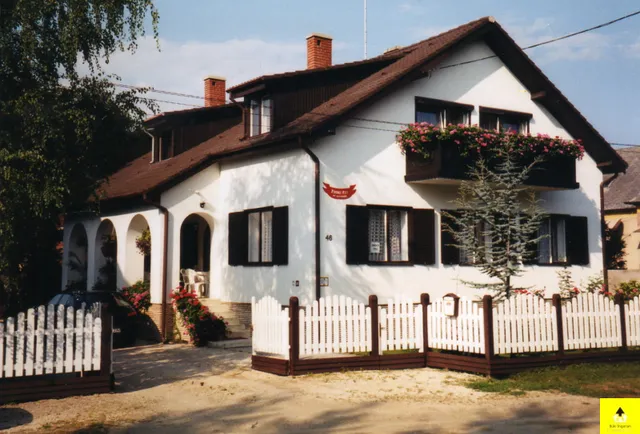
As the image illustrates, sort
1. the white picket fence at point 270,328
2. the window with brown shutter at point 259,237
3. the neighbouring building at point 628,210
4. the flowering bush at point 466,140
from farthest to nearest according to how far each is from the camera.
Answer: the neighbouring building at point 628,210 → the window with brown shutter at point 259,237 → the flowering bush at point 466,140 → the white picket fence at point 270,328

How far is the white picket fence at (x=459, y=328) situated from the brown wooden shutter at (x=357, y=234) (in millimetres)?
4389

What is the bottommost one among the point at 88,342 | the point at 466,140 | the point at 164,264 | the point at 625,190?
the point at 88,342

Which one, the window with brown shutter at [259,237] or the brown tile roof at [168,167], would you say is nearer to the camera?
the window with brown shutter at [259,237]

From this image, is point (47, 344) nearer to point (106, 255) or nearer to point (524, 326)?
point (524, 326)

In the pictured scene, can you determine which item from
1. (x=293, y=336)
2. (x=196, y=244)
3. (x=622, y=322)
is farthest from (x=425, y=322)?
(x=196, y=244)

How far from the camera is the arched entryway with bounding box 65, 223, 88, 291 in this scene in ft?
86.1

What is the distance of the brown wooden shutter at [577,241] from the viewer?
2228 cm

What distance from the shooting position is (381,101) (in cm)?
1895

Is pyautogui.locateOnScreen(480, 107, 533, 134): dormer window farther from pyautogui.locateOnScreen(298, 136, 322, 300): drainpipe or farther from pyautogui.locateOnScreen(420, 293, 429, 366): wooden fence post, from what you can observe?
pyautogui.locateOnScreen(420, 293, 429, 366): wooden fence post

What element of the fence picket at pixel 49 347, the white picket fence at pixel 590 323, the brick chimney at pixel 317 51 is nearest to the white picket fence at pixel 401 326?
the white picket fence at pixel 590 323

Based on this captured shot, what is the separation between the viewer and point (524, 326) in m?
13.1

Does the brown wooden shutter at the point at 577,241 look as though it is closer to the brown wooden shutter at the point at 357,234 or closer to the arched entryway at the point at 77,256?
the brown wooden shutter at the point at 357,234

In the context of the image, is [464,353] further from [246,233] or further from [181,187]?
[181,187]

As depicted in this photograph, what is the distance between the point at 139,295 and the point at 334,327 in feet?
29.3
